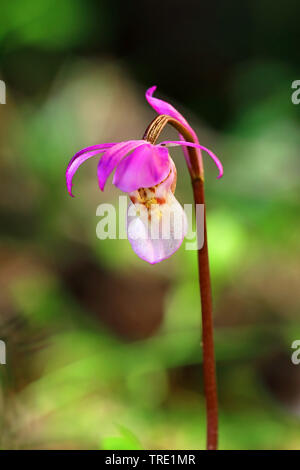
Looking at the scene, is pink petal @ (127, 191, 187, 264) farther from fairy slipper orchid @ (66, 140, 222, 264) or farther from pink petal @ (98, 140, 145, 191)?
pink petal @ (98, 140, 145, 191)

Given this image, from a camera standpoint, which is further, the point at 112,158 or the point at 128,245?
the point at 128,245

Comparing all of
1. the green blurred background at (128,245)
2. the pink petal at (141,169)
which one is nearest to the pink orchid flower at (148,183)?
the pink petal at (141,169)

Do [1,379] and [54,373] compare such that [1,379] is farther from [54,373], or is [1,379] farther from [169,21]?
[169,21]

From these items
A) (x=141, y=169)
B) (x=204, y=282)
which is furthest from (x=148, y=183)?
(x=204, y=282)

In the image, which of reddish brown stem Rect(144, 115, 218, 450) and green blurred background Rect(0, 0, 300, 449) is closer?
reddish brown stem Rect(144, 115, 218, 450)

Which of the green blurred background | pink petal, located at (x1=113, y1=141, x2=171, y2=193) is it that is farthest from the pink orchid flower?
the green blurred background

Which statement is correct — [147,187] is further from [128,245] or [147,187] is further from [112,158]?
[128,245]
